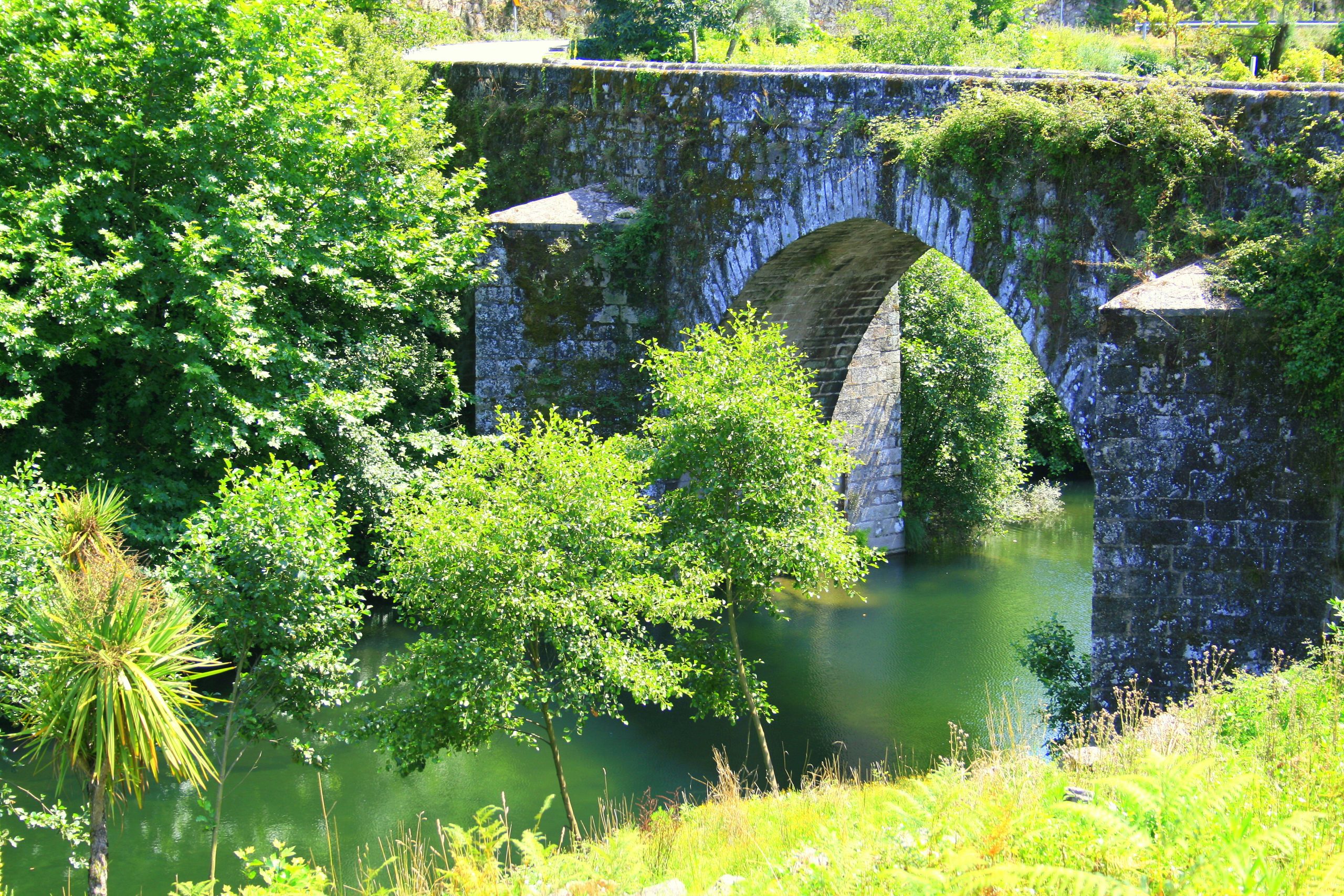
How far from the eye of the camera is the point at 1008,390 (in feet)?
57.0

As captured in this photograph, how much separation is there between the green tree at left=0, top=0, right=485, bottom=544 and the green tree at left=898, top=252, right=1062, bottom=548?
8.73 metres

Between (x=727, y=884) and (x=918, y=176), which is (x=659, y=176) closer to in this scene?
(x=918, y=176)

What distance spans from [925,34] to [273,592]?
502 inches

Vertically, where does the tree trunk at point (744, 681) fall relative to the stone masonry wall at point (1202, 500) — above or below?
below

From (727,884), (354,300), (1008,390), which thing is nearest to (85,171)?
(354,300)

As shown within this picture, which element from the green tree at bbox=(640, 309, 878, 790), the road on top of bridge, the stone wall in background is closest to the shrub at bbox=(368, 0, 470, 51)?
the road on top of bridge

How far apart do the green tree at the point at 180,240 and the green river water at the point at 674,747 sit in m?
2.60

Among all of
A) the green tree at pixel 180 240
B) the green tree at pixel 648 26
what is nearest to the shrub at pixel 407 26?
the green tree at pixel 648 26

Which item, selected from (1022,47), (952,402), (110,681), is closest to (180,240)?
(110,681)

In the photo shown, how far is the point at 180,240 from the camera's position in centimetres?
943

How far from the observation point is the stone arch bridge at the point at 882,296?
724 centimetres

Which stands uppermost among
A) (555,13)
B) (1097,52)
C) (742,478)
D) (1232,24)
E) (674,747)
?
(555,13)

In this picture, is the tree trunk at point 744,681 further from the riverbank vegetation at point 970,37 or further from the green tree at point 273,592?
the riverbank vegetation at point 970,37

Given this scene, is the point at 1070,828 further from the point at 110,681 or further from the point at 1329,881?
the point at 110,681
